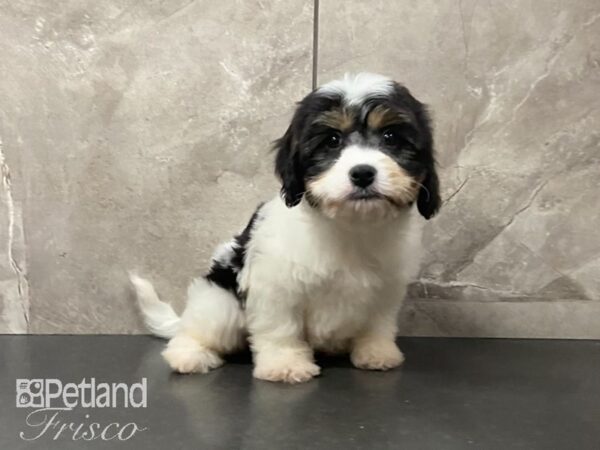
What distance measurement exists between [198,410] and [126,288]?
32.1 inches

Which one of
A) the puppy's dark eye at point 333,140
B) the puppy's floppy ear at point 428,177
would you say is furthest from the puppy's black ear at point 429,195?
the puppy's dark eye at point 333,140

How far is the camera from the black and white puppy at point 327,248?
180 centimetres

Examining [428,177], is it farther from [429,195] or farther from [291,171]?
[291,171]

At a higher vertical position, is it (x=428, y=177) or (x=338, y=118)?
(x=338, y=118)

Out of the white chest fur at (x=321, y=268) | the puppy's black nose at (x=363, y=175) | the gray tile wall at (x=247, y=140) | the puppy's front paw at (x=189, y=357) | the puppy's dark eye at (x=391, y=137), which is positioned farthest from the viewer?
the gray tile wall at (x=247, y=140)

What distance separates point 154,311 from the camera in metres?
2.39

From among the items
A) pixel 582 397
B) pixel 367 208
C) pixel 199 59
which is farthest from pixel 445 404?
pixel 199 59

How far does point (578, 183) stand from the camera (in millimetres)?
2457

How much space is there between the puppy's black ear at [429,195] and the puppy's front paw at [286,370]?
1.80 ft

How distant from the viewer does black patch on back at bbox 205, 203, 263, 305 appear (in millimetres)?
2127

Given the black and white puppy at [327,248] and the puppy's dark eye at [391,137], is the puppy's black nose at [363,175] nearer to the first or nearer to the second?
the black and white puppy at [327,248]

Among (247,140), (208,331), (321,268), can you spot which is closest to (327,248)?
(321,268)

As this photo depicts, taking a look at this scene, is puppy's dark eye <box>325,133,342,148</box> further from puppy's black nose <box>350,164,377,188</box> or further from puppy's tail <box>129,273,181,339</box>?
puppy's tail <box>129,273,181,339</box>

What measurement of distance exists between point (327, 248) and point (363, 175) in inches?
11.9
